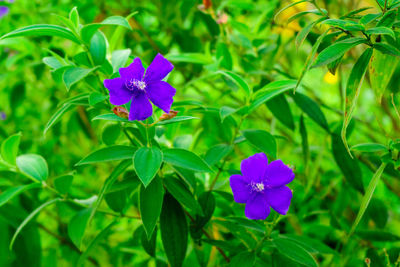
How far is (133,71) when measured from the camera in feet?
2.25

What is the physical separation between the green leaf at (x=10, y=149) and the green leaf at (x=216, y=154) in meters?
0.39

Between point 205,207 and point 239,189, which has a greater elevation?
point 239,189

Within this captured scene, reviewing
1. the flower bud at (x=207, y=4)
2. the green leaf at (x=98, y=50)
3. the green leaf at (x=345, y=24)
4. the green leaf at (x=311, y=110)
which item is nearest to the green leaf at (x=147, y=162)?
the green leaf at (x=98, y=50)

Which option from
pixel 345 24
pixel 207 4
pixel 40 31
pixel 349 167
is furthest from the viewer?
pixel 207 4

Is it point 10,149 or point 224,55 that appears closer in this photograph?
point 10,149

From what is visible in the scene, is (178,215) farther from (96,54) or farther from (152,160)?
(96,54)

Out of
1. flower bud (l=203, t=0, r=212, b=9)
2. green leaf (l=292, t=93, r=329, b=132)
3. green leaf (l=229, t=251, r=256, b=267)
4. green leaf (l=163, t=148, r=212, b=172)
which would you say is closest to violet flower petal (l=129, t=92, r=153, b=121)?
green leaf (l=163, t=148, r=212, b=172)

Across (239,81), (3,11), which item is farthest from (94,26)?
(3,11)

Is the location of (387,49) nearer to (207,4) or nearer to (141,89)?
(141,89)

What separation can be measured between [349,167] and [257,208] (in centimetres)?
37

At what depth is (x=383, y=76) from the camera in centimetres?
74

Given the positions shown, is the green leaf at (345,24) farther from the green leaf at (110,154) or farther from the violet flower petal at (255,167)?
the green leaf at (110,154)

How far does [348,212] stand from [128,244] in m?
0.79

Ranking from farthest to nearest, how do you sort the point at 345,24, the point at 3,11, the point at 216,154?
the point at 3,11, the point at 216,154, the point at 345,24
